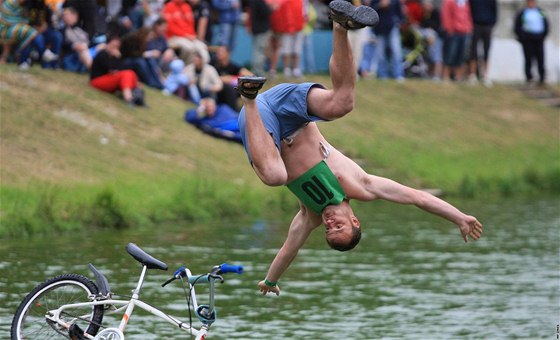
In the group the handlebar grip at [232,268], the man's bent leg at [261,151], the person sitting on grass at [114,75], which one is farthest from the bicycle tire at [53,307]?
the person sitting on grass at [114,75]

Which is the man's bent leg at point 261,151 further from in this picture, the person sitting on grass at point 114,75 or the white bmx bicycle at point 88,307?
the person sitting on grass at point 114,75

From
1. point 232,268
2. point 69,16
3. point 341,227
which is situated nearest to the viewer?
point 232,268

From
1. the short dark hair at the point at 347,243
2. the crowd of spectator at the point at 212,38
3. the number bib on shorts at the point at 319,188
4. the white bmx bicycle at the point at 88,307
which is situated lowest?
the crowd of spectator at the point at 212,38

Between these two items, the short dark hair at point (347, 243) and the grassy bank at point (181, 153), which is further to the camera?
the grassy bank at point (181, 153)

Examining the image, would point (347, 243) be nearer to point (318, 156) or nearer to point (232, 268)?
point (318, 156)

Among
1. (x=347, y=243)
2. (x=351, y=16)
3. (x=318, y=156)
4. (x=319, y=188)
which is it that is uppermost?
(x=351, y=16)

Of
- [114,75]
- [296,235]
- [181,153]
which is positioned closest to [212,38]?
[114,75]

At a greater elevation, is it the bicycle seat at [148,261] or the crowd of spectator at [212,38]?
the bicycle seat at [148,261]

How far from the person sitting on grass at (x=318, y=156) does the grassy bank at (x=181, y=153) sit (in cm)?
804

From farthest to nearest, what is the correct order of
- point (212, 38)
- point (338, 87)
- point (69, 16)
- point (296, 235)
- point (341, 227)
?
point (212, 38)
point (69, 16)
point (296, 235)
point (341, 227)
point (338, 87)

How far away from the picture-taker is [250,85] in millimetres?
10938

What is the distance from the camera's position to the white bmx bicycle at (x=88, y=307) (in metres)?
10.7

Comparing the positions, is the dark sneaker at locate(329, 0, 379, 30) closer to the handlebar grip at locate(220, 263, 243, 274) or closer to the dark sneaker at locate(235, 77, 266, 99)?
the dark sneaker at locate(235, 77, 266, 99)

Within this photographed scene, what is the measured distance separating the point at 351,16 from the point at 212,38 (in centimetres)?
1874
